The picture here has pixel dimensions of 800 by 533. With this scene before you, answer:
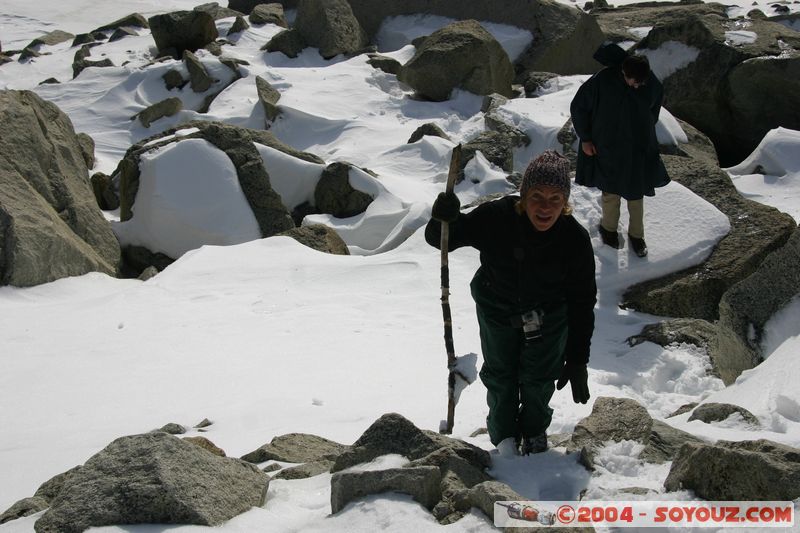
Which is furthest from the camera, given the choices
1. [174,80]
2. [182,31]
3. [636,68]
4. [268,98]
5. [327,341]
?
[182,31]

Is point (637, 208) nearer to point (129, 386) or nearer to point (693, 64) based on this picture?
point (129, 386)

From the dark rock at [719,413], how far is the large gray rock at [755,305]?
38.4 inches

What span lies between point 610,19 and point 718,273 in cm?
1132

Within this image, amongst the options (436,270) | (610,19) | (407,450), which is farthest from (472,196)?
(610,19)

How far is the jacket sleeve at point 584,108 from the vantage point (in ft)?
21.7

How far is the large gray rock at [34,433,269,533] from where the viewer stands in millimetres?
3018

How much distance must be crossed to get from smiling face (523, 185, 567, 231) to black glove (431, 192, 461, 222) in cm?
30

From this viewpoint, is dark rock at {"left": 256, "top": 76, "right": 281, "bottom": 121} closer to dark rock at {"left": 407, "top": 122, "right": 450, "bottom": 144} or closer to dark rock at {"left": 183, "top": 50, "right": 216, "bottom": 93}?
dark rock at {"left": 183, "top": 50, "right": 216, "bottom": 93}

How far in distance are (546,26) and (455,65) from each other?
12.5 feet

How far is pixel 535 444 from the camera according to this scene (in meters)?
3.73

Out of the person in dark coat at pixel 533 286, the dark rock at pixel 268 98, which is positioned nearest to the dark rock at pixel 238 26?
the dark rock at pixel 268 98

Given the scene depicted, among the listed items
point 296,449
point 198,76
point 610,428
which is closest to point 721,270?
point 610,428

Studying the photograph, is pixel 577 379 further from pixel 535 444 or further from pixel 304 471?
pixel 304 471

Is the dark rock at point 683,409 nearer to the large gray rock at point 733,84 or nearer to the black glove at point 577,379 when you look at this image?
the black glove at point 577,379
